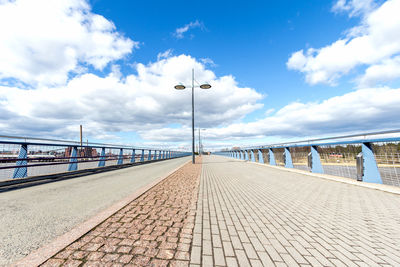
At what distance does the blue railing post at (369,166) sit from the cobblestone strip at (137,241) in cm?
632

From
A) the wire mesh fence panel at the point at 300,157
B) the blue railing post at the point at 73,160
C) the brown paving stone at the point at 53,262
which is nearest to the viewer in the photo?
the brown paving stone at the point at 53,262

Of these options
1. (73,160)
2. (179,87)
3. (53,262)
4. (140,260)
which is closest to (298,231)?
(140,260)

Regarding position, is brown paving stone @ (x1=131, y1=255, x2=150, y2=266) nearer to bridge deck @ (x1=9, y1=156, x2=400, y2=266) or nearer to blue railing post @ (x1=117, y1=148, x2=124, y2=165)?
bridge deck @ (x1=9, y1=156, x2=400, y2=266)

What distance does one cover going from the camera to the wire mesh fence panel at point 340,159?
6.62 metres

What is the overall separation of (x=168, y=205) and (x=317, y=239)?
2.63m

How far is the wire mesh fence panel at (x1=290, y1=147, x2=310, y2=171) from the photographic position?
972cm

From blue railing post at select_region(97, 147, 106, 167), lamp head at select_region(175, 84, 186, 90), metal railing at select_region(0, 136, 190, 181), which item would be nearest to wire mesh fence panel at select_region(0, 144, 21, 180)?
metal railing at select_region(0, 136, 190, 181)

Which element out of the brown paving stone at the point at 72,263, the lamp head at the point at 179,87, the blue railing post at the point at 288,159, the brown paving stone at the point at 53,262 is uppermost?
the lamp head at the point at 179,87

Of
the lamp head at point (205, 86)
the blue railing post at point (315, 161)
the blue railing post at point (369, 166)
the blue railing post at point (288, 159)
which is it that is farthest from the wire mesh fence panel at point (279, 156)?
the lamp head at point (205, 86)

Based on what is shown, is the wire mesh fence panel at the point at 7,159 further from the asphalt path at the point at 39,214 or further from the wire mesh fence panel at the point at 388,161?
the wire mesh fence panel at the point at 388,161

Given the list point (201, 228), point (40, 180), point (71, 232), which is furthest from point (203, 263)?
point (40, 180)

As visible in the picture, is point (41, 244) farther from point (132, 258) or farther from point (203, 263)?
point (203, 263)

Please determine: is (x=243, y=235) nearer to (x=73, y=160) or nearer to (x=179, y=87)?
(x=73, y=160)

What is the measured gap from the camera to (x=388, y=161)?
5.35 meters
